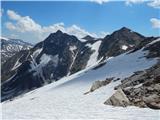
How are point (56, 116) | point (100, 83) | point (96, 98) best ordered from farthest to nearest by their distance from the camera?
point (100, 83)
point (96, 98)
point (56, 116)

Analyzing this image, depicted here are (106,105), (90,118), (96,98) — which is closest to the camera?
(90,118)

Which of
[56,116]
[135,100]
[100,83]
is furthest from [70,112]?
[100,83]

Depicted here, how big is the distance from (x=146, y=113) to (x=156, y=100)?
9.49 ft

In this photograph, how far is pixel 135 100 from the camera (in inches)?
1164

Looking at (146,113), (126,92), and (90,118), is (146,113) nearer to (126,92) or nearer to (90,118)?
(90,118)

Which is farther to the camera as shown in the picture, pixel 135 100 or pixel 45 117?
pixel 135 100

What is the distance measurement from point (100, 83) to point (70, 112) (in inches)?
808

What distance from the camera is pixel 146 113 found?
998 inches

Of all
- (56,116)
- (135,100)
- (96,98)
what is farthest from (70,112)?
(96,98)

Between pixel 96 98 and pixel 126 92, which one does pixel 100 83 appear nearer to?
pixel 96 98

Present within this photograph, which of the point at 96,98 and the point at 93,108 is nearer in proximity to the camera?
the point at 93,108

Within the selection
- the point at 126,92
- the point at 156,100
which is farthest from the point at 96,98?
the point at 156,100

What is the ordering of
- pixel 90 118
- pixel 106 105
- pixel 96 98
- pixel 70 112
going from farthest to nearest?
pixel 96 98
pixel 106 105
pixel 70 112
pixel 90 118

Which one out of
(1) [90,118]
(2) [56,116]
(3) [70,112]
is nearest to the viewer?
(1) [90,118]
